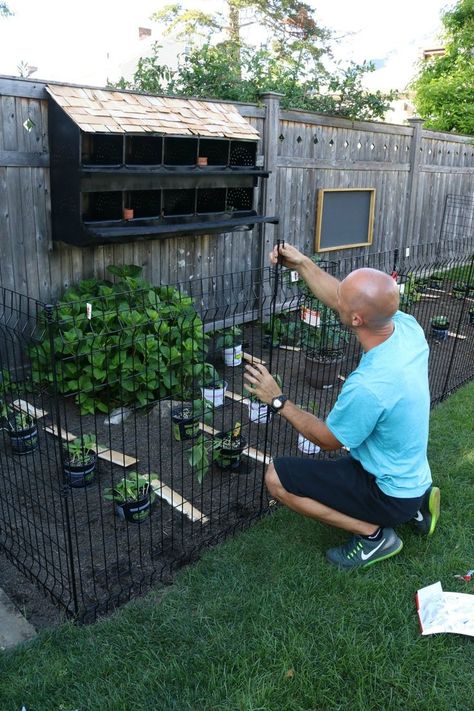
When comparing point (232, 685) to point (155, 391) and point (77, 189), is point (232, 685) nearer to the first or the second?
point (155, 391)

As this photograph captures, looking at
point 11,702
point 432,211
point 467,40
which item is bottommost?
point 11,702

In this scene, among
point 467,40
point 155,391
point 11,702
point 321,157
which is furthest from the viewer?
point 467,40

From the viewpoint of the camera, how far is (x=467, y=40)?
42.1 feet

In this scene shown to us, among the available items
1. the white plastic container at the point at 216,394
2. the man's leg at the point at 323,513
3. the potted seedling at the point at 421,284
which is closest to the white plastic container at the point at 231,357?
the white plastic container at the point at 216,394

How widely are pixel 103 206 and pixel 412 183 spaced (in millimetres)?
6438

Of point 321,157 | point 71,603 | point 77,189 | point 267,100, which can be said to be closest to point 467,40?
point 321,157

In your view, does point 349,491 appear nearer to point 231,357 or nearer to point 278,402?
point 278,402

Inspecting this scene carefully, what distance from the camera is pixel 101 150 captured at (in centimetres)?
512

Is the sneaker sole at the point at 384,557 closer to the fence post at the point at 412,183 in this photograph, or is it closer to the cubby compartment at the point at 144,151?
the cubby compartment at the point at 144,151

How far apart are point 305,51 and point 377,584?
1673cm

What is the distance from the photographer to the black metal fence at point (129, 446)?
297 centimetres

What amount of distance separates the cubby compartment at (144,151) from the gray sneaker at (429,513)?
12.0ft

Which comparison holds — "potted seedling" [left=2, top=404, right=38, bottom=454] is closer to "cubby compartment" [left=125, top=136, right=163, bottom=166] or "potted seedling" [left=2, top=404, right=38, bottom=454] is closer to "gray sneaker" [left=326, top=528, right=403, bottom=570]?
"gray sneaker" [left=326, top=528, right=403, bottom=570]

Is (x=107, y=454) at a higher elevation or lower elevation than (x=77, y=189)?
lower
